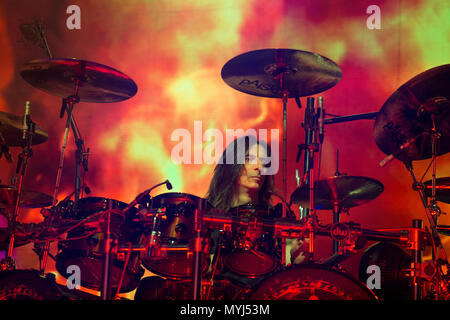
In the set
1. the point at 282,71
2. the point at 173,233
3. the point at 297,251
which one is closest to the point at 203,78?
the point at 282,71

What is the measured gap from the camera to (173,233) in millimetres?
2893

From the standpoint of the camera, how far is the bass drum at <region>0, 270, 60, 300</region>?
249cm

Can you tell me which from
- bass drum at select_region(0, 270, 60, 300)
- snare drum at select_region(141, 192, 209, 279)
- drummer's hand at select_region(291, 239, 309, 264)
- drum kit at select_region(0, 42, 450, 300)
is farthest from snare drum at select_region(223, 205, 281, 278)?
bass drum at select_region(0, 270, 60, 300)

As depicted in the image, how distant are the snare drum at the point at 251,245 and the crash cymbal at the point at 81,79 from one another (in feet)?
4.74

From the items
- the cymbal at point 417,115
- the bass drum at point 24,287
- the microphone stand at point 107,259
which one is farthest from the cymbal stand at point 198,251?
the cymbal at point 417,115

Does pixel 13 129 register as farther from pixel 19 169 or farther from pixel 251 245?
pixel 251 245

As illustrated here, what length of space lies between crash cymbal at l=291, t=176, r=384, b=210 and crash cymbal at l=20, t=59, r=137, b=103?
155 centimetres

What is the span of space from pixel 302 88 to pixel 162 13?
2103 mm

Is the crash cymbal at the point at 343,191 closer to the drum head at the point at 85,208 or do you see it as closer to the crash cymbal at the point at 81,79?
the drum head at the point at 85,208

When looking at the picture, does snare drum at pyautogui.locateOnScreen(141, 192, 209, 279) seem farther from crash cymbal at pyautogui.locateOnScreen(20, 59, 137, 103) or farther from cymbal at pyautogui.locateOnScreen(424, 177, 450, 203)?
cymbal at pyautogui.locateOnScreen(424, 177, 450, 203)

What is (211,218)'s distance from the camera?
7.83 ft

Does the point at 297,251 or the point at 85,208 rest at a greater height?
the point at 85,208

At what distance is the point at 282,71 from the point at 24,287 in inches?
84.8

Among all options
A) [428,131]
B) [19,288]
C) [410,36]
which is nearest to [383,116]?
[428,131]
